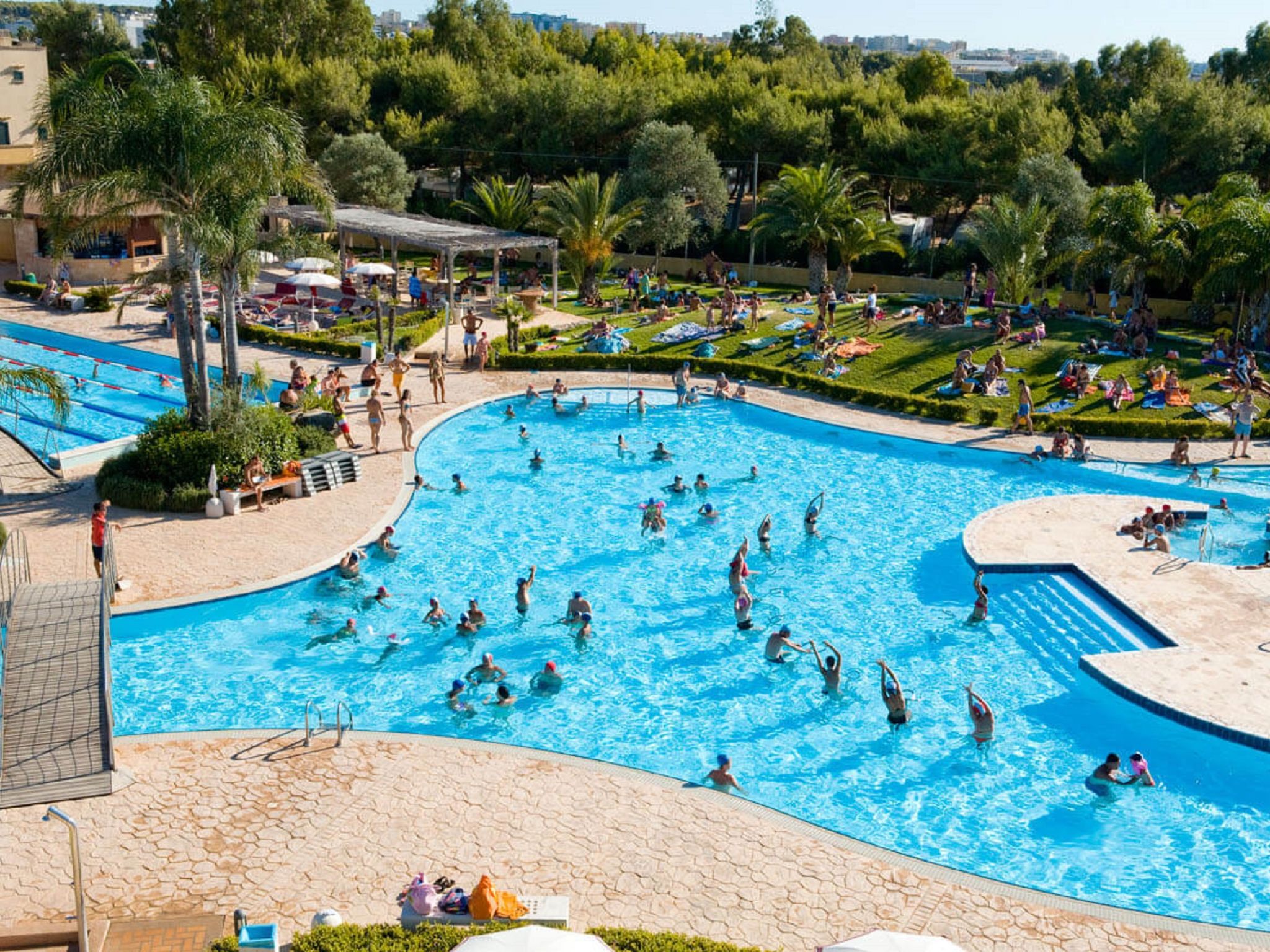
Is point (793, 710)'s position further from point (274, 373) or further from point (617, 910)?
point (274, 373)

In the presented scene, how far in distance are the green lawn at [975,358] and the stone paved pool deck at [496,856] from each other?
63.4 feet

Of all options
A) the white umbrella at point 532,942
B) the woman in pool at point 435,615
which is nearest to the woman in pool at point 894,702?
the woman in pool at point 435,615

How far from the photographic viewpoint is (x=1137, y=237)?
35.5 meters

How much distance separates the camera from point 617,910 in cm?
1236

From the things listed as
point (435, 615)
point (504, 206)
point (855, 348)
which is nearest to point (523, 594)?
point (435, 615)

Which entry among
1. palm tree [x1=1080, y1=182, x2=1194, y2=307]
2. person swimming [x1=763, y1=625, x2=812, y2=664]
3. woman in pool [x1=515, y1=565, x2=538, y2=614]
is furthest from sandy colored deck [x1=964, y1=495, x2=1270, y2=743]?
palm tree [x1=1080, y1=182, x2=1194, y2=307]

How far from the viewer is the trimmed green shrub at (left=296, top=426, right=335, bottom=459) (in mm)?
25938

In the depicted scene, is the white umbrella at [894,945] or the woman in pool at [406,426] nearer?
the white umbrella at [894,945]

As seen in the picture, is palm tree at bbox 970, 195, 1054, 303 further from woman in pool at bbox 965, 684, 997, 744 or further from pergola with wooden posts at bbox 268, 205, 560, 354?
woman in pool at bbox 965, 684, 997, 744

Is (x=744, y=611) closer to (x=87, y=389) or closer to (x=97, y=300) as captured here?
(x=87, y=389)

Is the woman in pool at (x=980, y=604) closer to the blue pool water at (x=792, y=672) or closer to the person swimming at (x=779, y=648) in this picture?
the blue pool water at (x=792, y=672)

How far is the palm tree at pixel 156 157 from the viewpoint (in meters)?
21.8

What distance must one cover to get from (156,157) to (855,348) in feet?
67.3

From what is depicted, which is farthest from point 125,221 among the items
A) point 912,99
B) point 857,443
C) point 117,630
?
point 912,99
